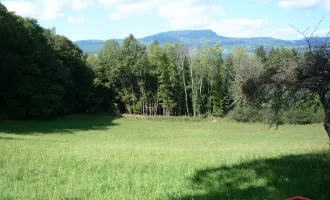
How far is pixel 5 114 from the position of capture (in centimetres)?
4453

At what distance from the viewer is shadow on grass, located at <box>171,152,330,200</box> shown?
4926mm

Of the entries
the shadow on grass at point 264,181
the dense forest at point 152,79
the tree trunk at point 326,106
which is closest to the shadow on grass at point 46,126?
the dense forest at point 152,79

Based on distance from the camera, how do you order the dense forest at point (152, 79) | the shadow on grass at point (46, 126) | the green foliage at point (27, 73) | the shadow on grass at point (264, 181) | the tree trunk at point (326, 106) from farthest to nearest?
the dense forest at point (152, 79) < the green foliage at point (27, 73) < the shadow on grass at point (46, 126) < the tree trunk at point (326, 106) < the shadow on grass at point (264, 181)

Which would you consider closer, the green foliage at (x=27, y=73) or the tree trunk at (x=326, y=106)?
the tree trunk at (x=326, y=106)

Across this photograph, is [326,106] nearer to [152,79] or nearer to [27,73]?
[27,73]

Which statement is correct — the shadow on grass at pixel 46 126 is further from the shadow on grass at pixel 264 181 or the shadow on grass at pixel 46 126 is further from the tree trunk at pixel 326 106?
the tree trunk at pixel 326 106

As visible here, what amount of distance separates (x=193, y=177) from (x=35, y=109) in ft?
145

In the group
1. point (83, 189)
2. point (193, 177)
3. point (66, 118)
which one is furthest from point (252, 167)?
point (66, 118)

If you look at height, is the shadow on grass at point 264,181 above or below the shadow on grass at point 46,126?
above

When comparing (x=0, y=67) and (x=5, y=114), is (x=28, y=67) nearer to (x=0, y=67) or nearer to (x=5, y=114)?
(x=0, y=67)

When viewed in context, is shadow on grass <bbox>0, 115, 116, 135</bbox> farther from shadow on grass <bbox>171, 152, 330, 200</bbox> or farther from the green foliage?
shadow on grass <bbox>171, 152, 330, 200</bbox>

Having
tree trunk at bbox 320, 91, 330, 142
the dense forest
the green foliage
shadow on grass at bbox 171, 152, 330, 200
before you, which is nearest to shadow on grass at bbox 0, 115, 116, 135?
the green foliage

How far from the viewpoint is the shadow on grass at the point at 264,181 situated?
4.93 meters

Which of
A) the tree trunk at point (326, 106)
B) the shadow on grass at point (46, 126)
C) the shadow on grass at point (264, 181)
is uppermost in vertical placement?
the tree trunk at point (326, 106)
